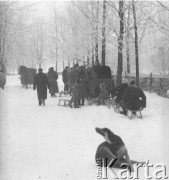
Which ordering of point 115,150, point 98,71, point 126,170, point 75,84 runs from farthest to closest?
point 98,71 → point 75,84 → point 115,150 → point 126,170

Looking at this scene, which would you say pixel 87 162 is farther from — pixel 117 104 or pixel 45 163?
pixel 117 104

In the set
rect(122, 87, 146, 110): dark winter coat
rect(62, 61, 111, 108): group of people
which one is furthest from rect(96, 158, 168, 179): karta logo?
rect(62, 61, 111, 108): group of people

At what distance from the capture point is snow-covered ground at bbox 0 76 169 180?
6488 millimetres

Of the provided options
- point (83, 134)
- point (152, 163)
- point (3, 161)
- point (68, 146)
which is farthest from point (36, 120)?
point (152, 163)

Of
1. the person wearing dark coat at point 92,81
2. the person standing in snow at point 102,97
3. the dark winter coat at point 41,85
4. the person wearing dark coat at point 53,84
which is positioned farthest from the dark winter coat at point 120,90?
the person wearing dark coat at point 53,84

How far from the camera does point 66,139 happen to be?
8820mm

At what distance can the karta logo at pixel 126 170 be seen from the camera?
6066mm

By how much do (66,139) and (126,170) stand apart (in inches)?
109

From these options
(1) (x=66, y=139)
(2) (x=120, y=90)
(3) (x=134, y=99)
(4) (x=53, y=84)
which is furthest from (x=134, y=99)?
(4) (x=53, y=84)

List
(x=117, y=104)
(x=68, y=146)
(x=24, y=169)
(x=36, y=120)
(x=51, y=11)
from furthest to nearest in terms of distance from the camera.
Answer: (x=51, y=11), (x=117, y=104), (x=36, y=120), (x=68, y=146), (x=24, y=169)

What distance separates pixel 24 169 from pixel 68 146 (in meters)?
1.78

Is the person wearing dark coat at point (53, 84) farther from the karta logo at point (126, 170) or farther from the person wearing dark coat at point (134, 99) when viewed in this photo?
the karta logo at point (126, 170)

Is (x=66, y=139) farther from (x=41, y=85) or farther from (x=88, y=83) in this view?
(x=41, y=85)

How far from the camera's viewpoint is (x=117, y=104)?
41.9ft
